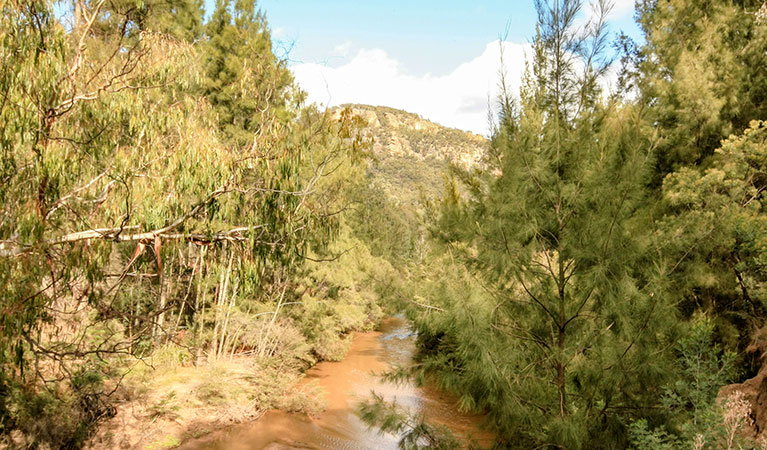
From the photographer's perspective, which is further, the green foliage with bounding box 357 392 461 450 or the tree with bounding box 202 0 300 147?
the tree with bounding box 202 0 300 147

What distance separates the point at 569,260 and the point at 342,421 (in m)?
8.04

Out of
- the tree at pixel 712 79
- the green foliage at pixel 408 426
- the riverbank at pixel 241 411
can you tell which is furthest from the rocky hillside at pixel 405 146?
the green foliage at pixel 408 426

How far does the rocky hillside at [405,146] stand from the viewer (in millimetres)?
78188

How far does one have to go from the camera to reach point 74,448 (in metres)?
6.40

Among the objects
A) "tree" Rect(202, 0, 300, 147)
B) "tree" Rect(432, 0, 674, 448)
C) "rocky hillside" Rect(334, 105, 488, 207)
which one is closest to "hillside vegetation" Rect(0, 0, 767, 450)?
"tree" Rect(432, 0, 674, 448)

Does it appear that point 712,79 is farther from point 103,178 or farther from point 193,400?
point 193,400

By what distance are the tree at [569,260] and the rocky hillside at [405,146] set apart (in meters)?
57.2

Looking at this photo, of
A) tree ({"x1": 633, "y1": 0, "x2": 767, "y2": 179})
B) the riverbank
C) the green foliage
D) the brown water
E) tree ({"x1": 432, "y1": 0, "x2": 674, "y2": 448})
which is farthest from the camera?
the brown water

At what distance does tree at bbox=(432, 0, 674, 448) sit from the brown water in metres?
1.95

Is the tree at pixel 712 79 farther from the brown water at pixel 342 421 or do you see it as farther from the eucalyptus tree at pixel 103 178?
the eucalyptus tree at pixel 103 178

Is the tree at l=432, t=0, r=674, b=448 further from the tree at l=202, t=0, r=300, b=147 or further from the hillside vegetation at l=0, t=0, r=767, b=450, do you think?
the tree at l=202, t=0, r=300, b=147

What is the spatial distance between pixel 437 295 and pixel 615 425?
191 cm

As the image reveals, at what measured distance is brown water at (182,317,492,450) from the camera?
27.0 ft

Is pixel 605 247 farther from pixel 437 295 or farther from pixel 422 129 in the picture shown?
pixel 422 129
